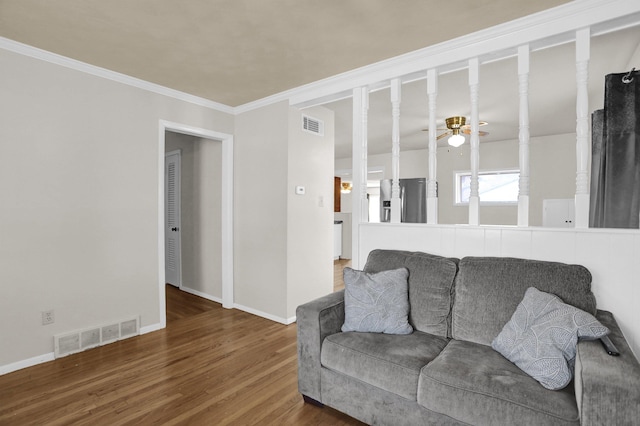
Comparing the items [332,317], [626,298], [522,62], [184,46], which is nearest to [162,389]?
[332,317]

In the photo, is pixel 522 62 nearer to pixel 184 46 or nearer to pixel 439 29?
pixel 439 29

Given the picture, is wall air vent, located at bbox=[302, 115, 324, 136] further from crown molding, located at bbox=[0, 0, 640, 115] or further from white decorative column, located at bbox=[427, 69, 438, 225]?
white decorative column, located at bbox=[427, 69, 438, 225]

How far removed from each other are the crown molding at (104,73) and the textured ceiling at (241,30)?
77 millimetres

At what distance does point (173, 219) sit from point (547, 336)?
15.6ft

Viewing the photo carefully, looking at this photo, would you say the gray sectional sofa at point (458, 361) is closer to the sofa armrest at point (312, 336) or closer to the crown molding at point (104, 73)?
the sofa armrest at point (312, 336)

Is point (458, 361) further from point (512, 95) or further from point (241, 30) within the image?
point (512, 95)

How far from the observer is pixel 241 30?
2.37 metres

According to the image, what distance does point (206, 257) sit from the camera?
4.48 metres

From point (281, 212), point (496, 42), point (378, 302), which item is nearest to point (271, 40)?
point (496, 42)

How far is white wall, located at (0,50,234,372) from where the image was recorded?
2.56 metres

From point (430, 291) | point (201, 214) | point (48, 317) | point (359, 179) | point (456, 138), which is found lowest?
point (48, 317)

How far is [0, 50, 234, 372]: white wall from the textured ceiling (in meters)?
0.35

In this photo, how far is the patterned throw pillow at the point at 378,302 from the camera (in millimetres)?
2100

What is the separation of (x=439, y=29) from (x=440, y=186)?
4993 mm
